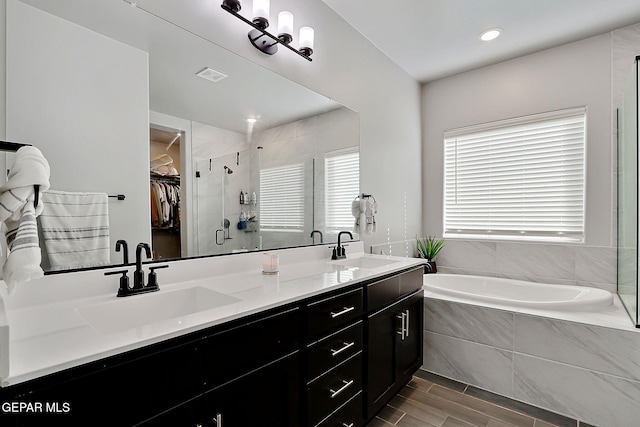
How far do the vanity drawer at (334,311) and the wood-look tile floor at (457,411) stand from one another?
0.85 metres

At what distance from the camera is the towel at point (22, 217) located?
659mm

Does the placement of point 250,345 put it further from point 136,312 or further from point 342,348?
point 342,348

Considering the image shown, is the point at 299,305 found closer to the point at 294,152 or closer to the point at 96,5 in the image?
the point at 294,152

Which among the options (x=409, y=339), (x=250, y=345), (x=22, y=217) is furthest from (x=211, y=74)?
Result: (x=409, y=339)

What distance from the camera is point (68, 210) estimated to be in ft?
3.62

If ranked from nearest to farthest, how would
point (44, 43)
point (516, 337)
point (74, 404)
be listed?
point (74, 404)
point (44, 43)
point (516, 337)

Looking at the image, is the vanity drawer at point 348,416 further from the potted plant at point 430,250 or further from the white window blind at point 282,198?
the potted plant at point 430,250

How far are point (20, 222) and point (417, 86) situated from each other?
11.7ft

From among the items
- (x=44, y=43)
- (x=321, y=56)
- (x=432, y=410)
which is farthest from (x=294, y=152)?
(x=432, y=410)

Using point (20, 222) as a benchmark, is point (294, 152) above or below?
above

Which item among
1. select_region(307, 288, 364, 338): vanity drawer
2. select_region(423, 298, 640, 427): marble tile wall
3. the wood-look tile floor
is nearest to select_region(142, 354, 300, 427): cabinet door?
select_region(307, 288, 364, 338): vanity drawer

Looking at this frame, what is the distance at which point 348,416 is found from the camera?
4.85ft

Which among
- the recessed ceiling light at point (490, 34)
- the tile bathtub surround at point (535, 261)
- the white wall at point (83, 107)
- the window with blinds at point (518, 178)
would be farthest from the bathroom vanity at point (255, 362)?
the recessed ceiling light at point (490, 34)

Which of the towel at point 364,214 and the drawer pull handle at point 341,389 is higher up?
the towel at point 364,214
